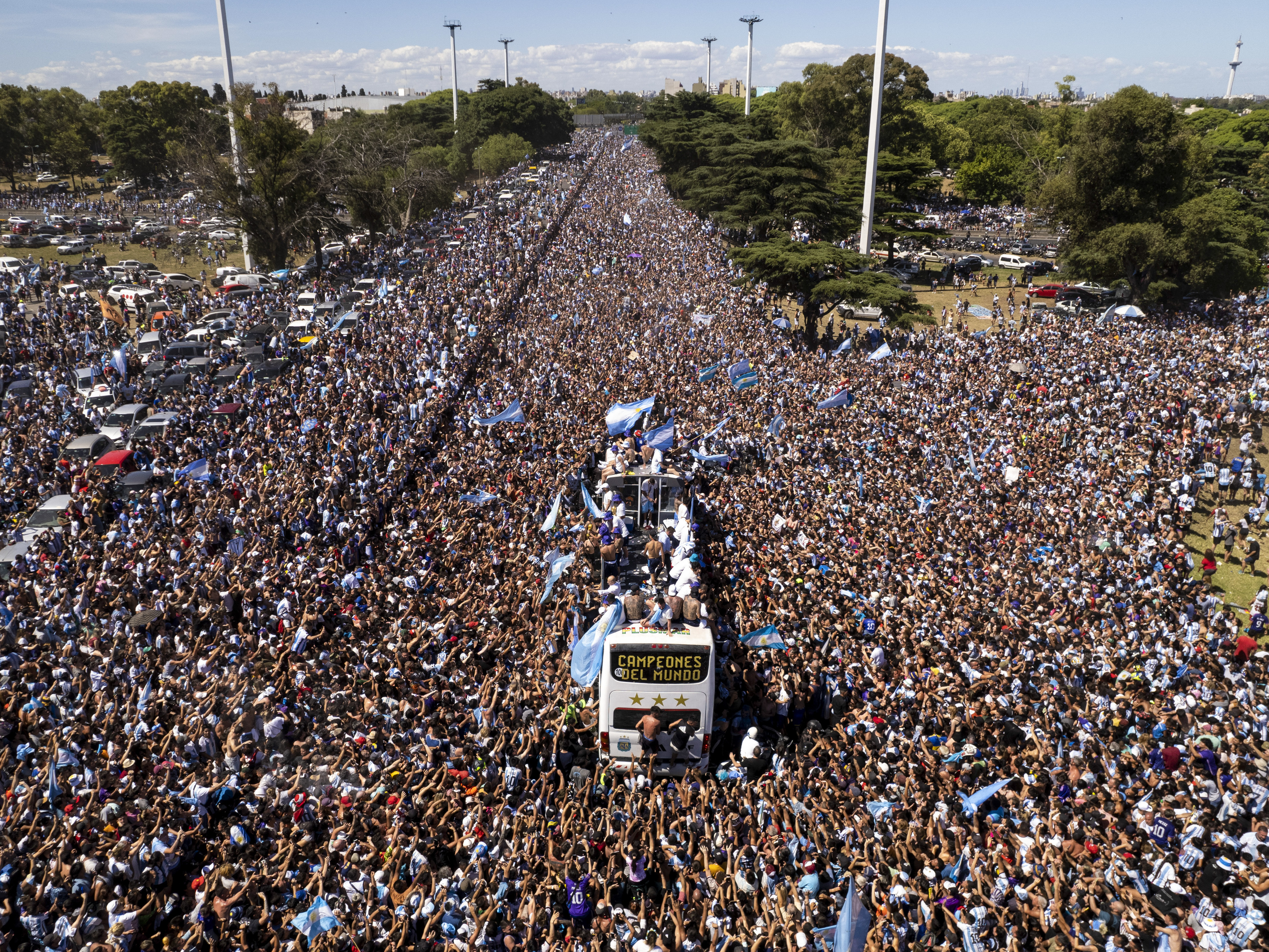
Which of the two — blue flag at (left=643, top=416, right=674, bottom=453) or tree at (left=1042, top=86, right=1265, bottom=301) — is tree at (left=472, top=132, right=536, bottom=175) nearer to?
tree at (left=1042, top=86, right=1265, bottom=301)

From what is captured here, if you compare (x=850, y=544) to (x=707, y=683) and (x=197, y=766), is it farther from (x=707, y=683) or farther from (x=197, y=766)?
(x=197, y=766)

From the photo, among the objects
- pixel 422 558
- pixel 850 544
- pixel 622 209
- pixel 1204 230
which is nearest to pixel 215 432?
pixel 422 558

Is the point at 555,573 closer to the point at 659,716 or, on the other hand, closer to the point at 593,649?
the point at 593,649

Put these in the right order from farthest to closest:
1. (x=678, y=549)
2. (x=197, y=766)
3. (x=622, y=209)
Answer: (x=622, y=209), (x=678, y=549), (x=197, y=766)

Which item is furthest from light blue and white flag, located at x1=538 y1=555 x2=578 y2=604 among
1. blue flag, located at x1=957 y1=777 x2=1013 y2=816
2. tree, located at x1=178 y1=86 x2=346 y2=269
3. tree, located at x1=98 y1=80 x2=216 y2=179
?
tree, located at x1=98 y1=80 x2=216 y2=179

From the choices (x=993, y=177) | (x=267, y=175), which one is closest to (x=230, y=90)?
(x=267, y=175)

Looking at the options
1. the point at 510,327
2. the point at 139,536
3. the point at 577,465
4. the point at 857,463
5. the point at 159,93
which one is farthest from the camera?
the point at 159,93

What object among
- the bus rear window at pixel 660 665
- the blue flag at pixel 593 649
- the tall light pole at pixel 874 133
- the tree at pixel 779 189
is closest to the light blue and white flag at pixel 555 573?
the blue flag at pixel 593 649

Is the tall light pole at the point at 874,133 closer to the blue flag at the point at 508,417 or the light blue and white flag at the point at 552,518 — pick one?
the blue flag at the point at 508,417

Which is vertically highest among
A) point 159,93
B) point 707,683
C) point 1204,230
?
point 159,93
